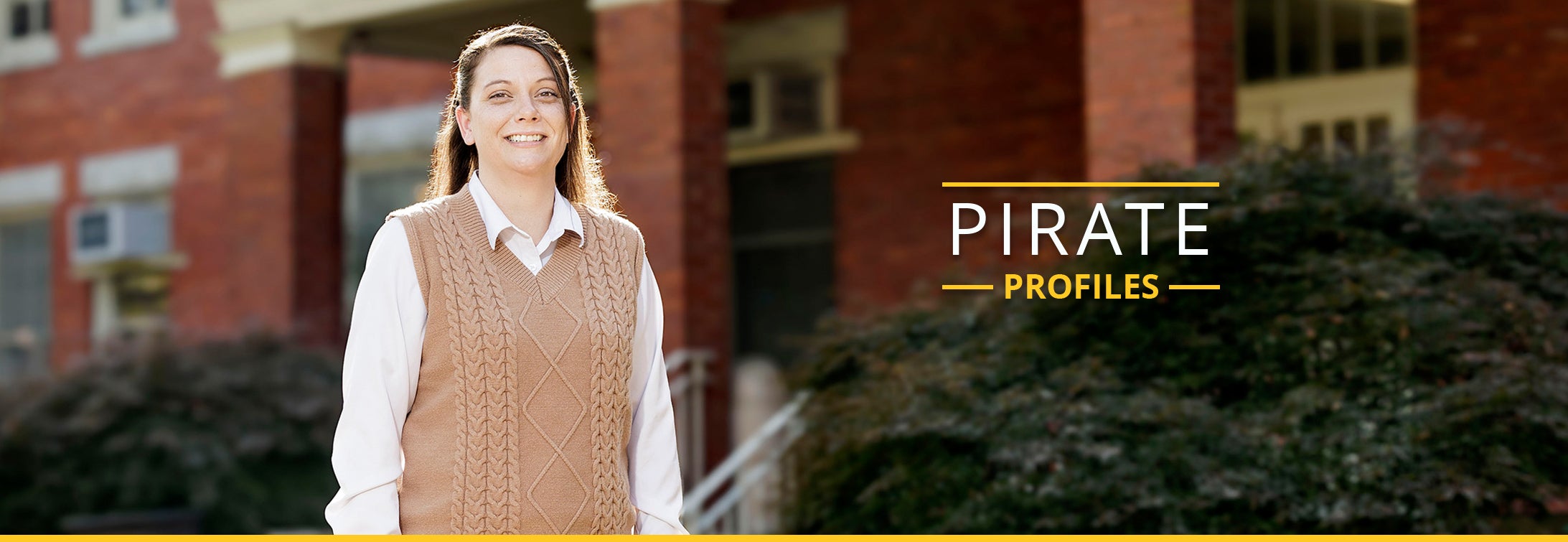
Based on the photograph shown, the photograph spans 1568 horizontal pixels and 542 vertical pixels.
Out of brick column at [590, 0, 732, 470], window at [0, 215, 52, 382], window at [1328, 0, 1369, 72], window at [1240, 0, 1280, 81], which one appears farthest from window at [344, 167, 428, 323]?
window at [1328, 0, 1369, 72]

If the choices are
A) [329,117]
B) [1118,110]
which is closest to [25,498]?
[329,117]

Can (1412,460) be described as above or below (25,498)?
above

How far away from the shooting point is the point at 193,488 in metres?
10.0

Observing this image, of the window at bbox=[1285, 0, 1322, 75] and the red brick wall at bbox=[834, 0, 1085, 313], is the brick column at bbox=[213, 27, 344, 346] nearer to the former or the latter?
the red brick wall at bbox=[834, 0, 1085, 313]

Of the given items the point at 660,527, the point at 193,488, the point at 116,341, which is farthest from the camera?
the point at 116,341

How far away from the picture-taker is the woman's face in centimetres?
271

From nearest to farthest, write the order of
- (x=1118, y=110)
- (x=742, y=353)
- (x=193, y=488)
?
1. (x=1118, y=110)
2. (x=193, y=488)
3. (x=742, y=353)

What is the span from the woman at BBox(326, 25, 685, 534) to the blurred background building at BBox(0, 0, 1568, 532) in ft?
14.6

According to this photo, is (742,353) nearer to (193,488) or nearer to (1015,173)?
(1015,173)

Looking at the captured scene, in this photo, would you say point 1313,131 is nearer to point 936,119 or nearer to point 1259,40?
point 1259,40

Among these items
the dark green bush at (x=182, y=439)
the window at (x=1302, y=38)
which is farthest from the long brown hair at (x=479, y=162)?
the dark green bush at (x=182, y=439)

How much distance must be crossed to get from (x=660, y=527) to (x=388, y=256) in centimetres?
62

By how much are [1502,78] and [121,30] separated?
11036 millimetres

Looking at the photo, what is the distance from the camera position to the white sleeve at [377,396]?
2.56m
